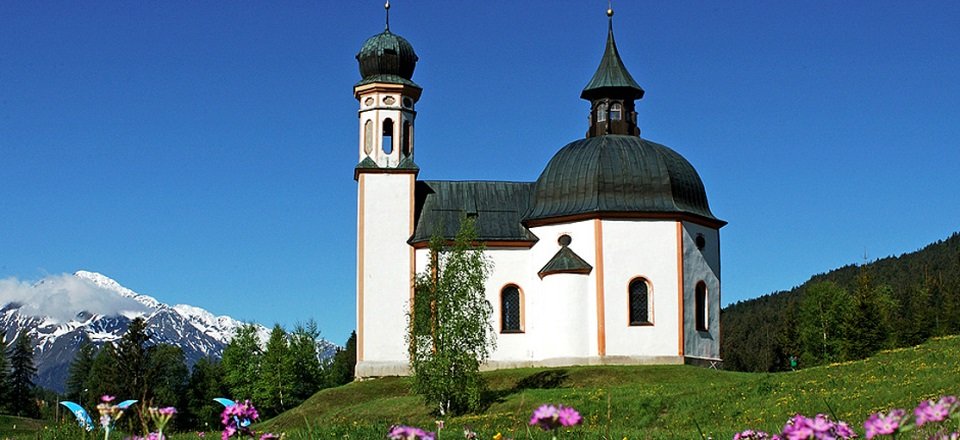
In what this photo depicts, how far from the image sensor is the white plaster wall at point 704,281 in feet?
146

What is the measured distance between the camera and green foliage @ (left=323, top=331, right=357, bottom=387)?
7975 cm

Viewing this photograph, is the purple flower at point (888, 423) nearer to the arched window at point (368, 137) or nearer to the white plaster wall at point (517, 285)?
the white plaster wall at point (517, 285)

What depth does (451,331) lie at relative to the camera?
1361 inches

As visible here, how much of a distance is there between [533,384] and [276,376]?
99.9 feet

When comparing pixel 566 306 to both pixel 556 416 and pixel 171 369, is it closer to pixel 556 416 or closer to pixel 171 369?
pixel 556 416

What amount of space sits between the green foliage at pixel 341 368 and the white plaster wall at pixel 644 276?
3724 cm

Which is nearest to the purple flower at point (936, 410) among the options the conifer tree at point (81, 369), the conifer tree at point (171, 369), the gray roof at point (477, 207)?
the gray roof at point (477, 207)

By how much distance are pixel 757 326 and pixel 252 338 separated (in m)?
62.9

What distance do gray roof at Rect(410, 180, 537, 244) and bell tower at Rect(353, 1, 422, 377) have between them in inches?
41.5

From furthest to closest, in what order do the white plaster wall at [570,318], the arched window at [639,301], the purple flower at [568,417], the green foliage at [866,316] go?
1. the green foliage at [866,316]
2. the arched window at [639,301]
3. the white plaster wall at [570,318]
4. the purple flower at [568,417]

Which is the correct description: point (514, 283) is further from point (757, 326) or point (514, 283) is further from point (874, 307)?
point (757, 326)

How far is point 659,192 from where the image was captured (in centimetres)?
4469

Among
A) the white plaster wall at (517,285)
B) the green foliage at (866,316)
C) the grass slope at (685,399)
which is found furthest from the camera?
the green foliage at (866,316)

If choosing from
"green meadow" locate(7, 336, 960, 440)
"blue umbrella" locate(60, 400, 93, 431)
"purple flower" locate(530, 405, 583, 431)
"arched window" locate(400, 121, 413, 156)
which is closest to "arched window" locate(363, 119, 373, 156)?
"arched window" locate(400, 121, 413, 156)
